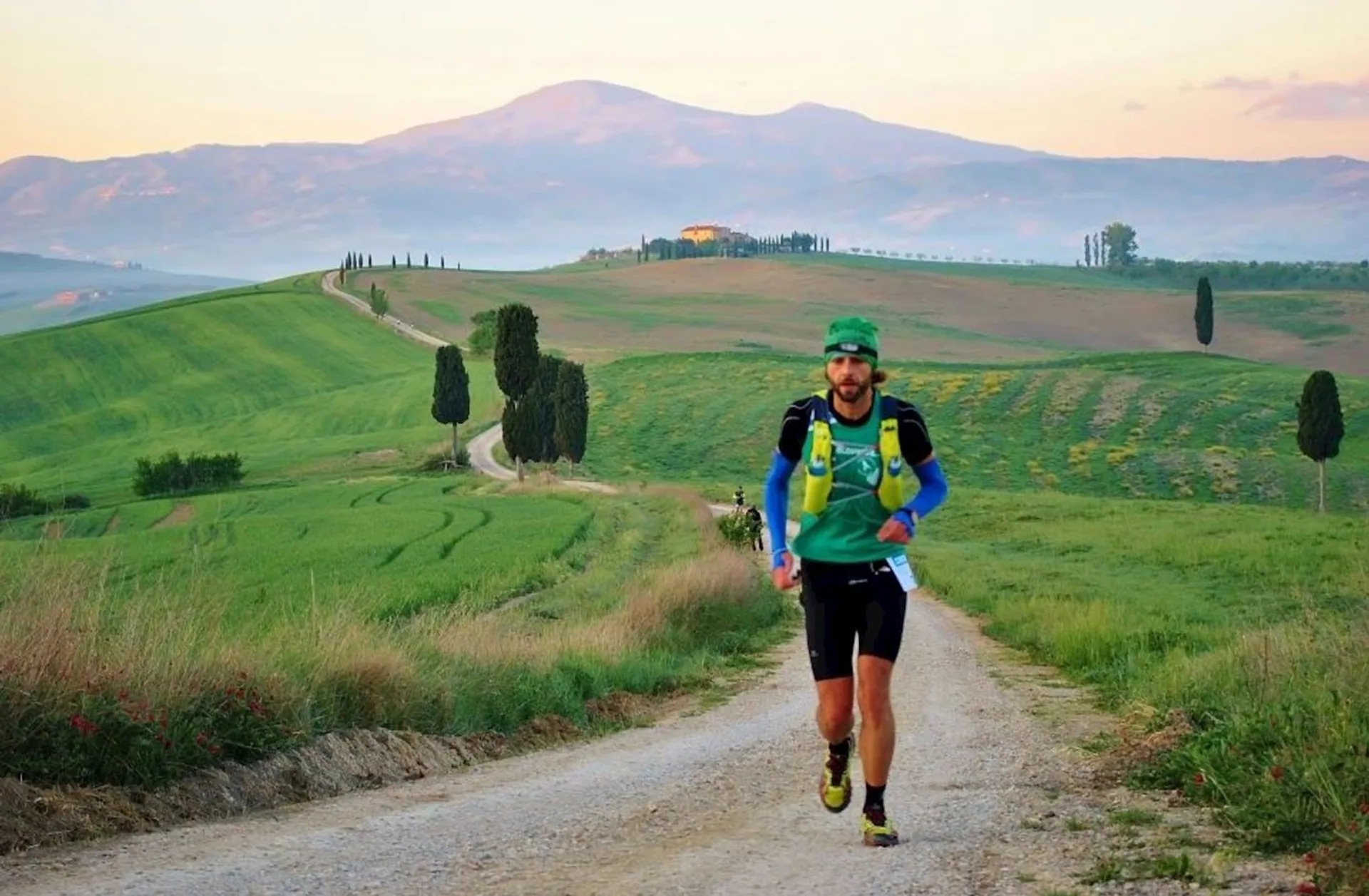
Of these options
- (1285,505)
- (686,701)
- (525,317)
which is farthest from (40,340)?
(686,701)

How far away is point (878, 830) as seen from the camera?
7.72 metres

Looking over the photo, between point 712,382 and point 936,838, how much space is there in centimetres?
9694

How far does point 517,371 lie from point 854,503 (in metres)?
63.6

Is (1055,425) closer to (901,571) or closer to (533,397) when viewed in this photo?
(533,397)

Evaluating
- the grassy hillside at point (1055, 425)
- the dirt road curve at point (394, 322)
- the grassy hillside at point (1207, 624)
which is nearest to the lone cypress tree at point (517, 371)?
the grassy hillside at point (1055, 425)

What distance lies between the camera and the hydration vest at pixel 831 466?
298 inches

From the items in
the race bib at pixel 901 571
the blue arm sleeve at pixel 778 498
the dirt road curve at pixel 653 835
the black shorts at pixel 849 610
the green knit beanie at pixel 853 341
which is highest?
the green knit beanie at pixel 853 341

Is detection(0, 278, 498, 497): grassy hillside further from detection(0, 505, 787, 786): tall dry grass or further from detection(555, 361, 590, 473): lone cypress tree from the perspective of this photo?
detection(0, 505, 787, 786): tall dry grass

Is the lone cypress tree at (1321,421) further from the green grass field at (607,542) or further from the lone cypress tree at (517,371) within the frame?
the lone cypress tree at (517,371)

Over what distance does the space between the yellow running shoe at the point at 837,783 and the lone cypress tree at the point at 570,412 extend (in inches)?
2641

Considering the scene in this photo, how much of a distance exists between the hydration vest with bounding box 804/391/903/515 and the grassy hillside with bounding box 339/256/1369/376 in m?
110

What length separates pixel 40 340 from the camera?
431ft

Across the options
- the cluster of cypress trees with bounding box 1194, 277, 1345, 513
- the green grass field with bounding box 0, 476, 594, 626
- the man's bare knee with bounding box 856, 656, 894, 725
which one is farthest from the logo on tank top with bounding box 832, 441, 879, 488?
the cluster of cypress trees with bounding box 1194, 277, 1345, 513

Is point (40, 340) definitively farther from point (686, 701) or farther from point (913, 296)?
point (686, 701)
